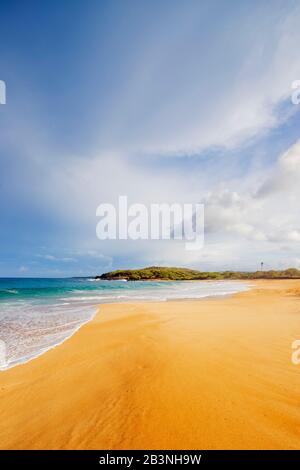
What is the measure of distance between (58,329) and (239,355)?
314 inches

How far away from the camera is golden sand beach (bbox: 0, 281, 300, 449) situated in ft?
9.59

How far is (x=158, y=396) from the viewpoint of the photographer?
151 inches

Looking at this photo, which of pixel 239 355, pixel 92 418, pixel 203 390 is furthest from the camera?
pixel 239 355

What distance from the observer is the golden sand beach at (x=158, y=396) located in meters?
2.92

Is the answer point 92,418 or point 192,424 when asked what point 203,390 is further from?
point 92,418

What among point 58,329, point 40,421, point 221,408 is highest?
point 221,408

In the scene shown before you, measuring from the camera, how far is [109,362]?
226 inches

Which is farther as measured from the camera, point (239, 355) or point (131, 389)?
point (239, 355)

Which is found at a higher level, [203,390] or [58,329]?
[203,390]

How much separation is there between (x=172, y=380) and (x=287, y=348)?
11.9ft

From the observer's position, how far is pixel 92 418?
3.40 meters
